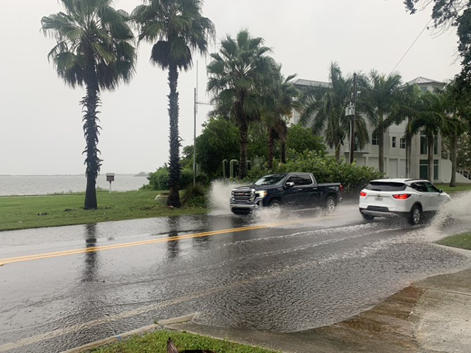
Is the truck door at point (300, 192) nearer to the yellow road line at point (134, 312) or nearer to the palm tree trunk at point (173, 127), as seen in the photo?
the palm tree trunk at point (173, 127)

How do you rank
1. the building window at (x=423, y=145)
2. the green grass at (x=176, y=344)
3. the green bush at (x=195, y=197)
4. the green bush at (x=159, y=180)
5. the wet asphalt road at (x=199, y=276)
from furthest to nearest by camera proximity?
the building window at (x=423, y=145) → the green bush at (x=159, y=180) → the green bush at (x=195, y=197) → the wet asphalt road at (x=199, y=276) → the green grass at (x=176, y=344)

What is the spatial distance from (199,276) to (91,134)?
14535 millimetres

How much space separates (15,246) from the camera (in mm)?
10547

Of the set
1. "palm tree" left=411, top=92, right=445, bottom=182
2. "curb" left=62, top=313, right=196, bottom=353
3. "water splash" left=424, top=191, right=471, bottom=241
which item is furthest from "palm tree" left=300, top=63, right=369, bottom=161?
"curb" left=62, top=313, right=196, bottom=353

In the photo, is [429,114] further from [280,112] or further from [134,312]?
[134,312]

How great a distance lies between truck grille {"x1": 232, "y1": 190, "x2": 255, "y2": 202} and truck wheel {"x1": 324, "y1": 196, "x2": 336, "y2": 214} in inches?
150

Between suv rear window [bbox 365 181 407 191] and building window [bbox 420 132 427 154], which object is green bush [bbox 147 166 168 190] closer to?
suv rear window [bbox 365 181 407 191]

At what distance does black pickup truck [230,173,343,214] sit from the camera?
1672 centimetres

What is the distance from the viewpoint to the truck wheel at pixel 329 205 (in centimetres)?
1867

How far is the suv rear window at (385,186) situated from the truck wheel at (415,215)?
810mm

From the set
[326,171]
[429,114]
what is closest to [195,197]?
[326,171]

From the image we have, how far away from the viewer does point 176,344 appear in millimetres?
4109

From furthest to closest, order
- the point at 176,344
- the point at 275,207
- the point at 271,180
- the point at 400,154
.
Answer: the point at 400,154 < the point at 271,180 < the point at 275,207 < the point at 176,344

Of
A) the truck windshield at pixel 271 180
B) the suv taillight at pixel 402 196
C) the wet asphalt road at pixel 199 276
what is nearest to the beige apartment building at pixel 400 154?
the truck windshield at pixel 271 180
